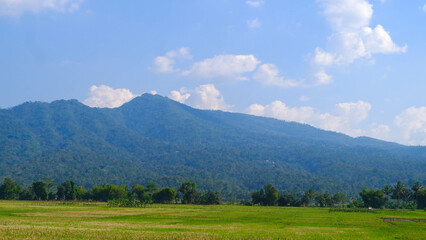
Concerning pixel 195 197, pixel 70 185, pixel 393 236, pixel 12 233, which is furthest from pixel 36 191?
pixel 393 236

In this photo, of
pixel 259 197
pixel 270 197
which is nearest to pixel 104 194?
pixel 259 197

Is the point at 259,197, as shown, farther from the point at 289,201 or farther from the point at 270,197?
the point at 289,201

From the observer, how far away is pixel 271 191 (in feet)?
445

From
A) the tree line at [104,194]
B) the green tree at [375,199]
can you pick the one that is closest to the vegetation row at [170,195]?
the tree line at [104,194]

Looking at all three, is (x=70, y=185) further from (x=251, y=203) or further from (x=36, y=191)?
(x=251, y=203)

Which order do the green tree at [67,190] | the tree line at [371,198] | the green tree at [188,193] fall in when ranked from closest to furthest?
the tree line at [371,198] < the green tree at [67,190] < the green tree at [188,193]

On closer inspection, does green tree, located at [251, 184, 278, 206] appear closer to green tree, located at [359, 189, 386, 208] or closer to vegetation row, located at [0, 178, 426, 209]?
vegetation row, located at [0, 178, 426, 209]

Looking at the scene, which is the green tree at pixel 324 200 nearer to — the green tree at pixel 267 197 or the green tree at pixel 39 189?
the green tree at pixel 267 197

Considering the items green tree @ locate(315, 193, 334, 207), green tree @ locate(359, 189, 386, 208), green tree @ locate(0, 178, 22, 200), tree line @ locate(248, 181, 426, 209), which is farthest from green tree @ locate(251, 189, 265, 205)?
green tree @ locate(0, 178, 22, 200)

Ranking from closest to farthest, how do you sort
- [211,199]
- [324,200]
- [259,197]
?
[259,197]
[211,199]
[324,200]

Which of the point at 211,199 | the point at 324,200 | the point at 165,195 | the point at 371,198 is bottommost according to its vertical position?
the point at 211,199

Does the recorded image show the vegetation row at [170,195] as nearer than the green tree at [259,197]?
Yes

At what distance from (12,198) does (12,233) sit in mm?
118161

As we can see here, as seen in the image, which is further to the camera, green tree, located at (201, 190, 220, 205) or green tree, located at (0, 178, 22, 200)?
green tree, located at (201, 190, 220, 205)
